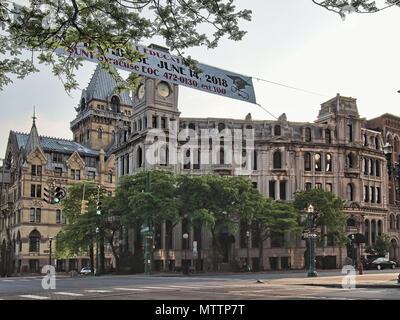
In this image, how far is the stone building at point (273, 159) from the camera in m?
72.8

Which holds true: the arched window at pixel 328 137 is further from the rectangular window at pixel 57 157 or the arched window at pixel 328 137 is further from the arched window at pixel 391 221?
the rectangular window at pixel 57 157

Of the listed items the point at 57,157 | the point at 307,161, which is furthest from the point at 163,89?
the point at 57,157

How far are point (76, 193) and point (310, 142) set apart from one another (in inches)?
1342

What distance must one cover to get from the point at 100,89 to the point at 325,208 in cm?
6348

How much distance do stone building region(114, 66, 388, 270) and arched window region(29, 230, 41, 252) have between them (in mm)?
22761

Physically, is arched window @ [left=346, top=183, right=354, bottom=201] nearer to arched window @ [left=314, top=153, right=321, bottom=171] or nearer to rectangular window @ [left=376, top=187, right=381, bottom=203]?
arched window @ [left=314, top=153, right=321, bottom=171]

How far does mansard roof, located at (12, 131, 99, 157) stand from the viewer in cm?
10267

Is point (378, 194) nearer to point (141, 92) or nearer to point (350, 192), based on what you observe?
point (350, 192)

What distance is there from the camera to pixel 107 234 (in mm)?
67125

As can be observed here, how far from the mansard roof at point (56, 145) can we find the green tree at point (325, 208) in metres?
50.7

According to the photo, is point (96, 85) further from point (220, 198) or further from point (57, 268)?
point (220, 198)

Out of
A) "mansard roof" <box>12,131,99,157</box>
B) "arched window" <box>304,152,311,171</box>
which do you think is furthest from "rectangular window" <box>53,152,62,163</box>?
"arched window" <box>304,152,311,171</box>

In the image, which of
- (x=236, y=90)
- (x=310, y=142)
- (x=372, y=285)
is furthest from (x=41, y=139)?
(x=236, y=90)
